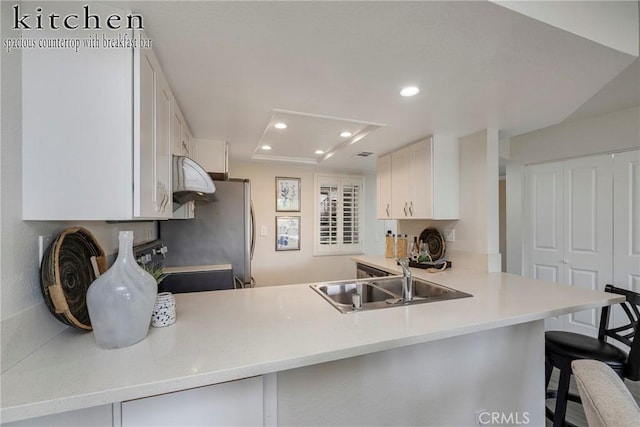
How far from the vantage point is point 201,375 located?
78 centimetres

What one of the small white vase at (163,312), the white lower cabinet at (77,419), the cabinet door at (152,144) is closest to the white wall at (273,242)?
the cabinet door at (152,144)

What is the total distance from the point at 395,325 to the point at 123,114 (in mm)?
1287

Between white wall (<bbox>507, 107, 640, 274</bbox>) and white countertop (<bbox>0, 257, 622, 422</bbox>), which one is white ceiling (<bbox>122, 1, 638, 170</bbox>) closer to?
white wall (<bbox>507, 107, 640, 274</bbox>)

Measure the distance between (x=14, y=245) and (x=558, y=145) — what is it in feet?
13.0

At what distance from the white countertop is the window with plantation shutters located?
2.49 m

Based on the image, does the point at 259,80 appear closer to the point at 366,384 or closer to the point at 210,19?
the point at 210,19

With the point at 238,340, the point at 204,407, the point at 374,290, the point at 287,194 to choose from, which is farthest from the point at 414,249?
the point at 204,407

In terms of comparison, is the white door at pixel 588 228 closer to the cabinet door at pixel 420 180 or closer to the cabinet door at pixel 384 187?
the cabinet door at pixel 420 180

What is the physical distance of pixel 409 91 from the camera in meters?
1.52

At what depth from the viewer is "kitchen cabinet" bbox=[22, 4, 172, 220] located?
2.75ft

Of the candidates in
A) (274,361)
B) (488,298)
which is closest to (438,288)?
(488,298)

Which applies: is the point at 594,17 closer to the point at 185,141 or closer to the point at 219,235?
the point at 185,141

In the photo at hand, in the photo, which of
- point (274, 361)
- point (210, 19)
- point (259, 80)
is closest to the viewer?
point (274, 361)

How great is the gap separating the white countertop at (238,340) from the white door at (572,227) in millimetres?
1366
